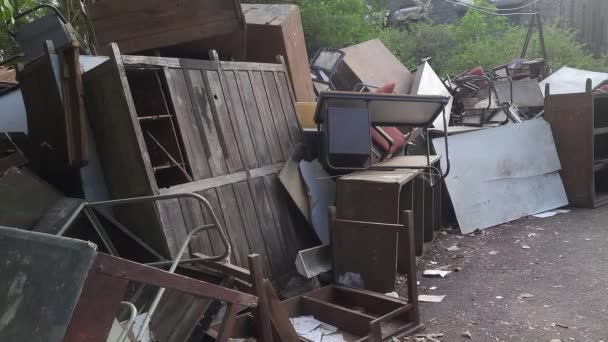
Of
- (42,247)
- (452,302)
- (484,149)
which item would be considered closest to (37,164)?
(42,247)

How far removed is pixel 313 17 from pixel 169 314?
7.79 meters

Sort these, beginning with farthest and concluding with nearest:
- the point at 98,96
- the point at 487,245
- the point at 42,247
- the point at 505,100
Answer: the point at 505,100, the point at 487,245, the point at 98,96, the point at 42,247

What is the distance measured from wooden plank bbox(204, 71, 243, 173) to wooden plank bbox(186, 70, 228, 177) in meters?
0.05

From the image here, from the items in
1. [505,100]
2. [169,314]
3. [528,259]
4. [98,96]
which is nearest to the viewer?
[169,314]

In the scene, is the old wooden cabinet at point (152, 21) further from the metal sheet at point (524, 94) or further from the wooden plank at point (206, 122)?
the metal sheet at point (524, 94)

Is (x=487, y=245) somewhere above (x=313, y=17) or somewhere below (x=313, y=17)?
below

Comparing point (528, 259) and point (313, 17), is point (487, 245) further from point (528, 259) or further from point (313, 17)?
point (313, 17)

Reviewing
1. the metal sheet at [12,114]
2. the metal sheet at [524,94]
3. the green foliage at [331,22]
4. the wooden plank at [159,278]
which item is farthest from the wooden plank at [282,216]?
the green foliage at [331,22]

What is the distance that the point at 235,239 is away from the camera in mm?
3645

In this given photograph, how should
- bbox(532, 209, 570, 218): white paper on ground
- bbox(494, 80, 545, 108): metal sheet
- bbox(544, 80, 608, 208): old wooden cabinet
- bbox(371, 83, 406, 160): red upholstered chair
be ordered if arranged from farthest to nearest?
bbox(494, 80, 545, 108): metal sheet → bbox(544, 80, 608, 208): old wooden cabinet → bbox(532, 209, 570, 218): white paper on ground → bbox(371, 83, 406, 160): red upholstered chair

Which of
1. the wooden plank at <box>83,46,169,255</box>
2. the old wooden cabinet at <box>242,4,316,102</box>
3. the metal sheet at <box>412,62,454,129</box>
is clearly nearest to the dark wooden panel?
the metal sheet at <box>412,62,454,129</box>

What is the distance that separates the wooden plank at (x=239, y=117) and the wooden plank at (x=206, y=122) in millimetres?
218

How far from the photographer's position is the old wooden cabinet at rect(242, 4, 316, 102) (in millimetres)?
5383

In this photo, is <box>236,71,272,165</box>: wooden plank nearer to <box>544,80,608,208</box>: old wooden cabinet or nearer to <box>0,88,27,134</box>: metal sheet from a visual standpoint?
<box>0,88,27,134</box>: metal sheet
